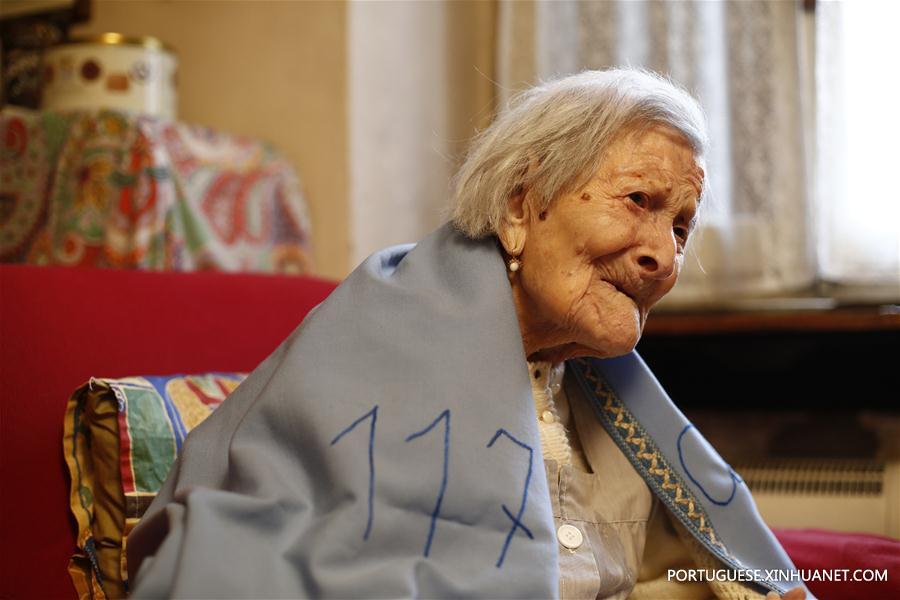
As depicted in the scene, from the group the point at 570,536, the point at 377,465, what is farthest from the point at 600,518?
the point at 377,465

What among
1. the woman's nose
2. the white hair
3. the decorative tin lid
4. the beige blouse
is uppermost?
the decorative tin lid

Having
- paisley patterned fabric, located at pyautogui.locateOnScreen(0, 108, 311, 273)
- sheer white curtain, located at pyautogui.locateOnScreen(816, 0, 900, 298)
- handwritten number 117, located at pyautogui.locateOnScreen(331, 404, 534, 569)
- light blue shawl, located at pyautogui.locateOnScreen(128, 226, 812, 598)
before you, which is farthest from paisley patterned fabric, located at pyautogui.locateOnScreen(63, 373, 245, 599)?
sheer white curtain, located at pyautogui.locateOnScreen(816, 0, 900, 298)

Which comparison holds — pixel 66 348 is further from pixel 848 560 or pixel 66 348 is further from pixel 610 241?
pixel 848 560

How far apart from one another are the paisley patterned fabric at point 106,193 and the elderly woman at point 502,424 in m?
0.84

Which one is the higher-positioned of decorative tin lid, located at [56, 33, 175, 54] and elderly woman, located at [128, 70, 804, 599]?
decorative tin lid, located at [56, 33, 175, 54]

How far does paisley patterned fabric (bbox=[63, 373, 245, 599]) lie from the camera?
1.21 m

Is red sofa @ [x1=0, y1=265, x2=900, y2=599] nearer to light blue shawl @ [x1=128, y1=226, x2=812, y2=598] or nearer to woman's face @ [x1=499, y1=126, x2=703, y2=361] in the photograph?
light blue shawl @ [x1=128, y1=226, x2=812, y2=598]

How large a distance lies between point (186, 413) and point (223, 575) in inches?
17.4

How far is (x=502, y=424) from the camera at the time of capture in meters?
1.06

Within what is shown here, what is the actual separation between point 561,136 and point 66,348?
720 millimetres

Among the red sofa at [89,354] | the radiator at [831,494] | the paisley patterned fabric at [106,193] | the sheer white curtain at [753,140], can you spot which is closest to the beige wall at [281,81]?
the paisley patterned fabric at [106,193]

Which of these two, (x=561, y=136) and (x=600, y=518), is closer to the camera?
(x=561, y=136)

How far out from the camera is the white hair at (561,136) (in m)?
1.20

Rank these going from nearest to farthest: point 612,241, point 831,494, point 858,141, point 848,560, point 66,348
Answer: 1. point 612,241
2. point 66,348
3. point 848,560
4. point 831,494
5. point 858,141
